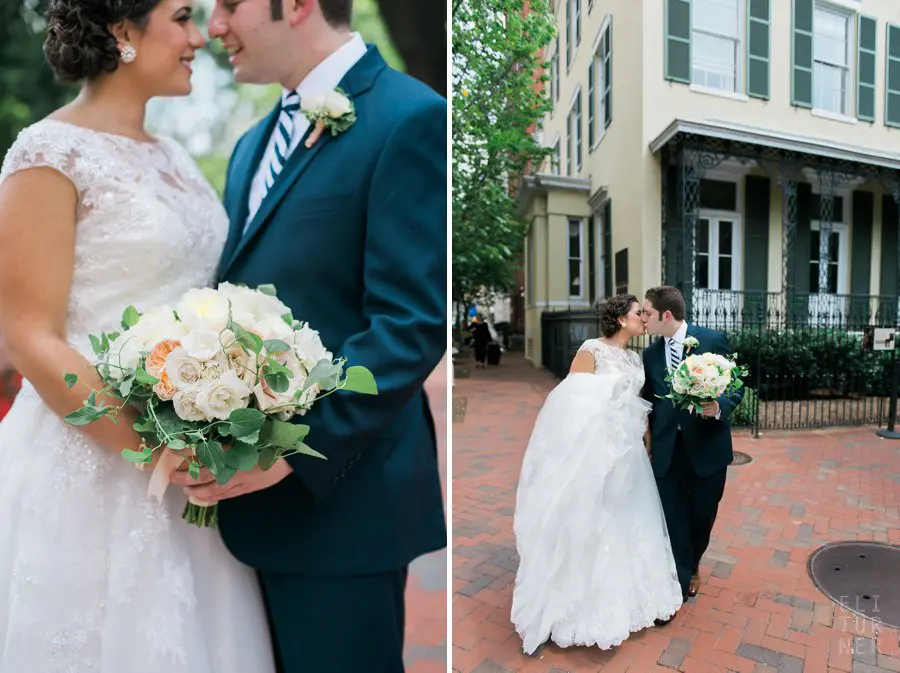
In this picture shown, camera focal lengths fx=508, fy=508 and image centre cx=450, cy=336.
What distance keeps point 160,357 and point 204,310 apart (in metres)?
0.09

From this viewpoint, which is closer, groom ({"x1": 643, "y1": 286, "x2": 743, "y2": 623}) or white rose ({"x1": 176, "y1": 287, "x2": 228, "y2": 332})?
white rose ({"x1": 176, "y1": 287, "x2": 228, "y2": 332})

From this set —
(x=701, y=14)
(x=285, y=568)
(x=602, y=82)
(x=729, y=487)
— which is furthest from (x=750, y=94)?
(x=285, y=568)

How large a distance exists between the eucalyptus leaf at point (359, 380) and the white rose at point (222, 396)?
14cm

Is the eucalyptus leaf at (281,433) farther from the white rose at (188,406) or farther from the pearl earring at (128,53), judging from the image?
the pearl earring at (128,53)

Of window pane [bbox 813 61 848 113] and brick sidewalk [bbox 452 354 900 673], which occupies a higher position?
window pane [bbox 813 61 848 113]

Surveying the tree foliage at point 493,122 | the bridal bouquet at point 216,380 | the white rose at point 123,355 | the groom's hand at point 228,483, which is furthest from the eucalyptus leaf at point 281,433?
the tree foliage at point 493,122


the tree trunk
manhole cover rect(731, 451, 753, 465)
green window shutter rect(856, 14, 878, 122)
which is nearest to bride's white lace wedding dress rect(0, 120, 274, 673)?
the tree trunk

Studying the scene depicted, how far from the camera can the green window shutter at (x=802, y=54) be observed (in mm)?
1515

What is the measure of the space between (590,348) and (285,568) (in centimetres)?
97

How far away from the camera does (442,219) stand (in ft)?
3.12

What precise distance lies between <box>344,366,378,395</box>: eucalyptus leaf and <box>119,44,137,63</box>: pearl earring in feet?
2.18

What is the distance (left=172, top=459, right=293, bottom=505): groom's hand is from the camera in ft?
2.62

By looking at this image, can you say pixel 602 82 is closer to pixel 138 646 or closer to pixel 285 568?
pixel 285 568

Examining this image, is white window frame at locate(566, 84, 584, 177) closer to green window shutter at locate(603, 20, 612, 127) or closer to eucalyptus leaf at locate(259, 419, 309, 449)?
green window shutter at locate(603, 20, 612, 127)
